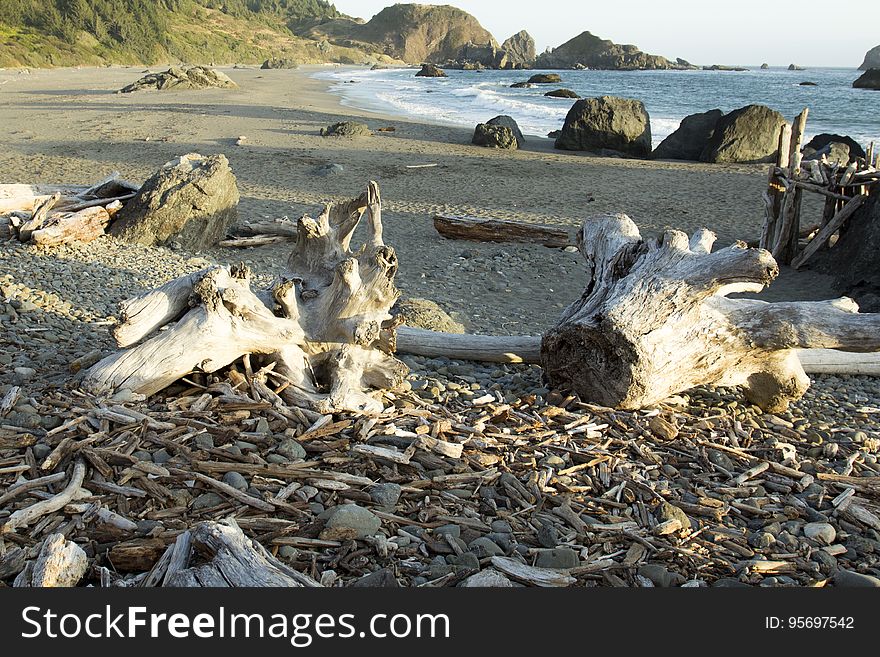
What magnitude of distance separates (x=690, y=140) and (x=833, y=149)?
408cm

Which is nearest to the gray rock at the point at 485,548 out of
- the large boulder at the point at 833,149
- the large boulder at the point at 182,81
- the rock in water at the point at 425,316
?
the rock in water at the point at 425,316

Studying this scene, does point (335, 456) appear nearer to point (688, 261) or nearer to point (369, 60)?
point (688, 261)

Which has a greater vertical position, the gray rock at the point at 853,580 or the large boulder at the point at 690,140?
the large boulder at the point at 690,140

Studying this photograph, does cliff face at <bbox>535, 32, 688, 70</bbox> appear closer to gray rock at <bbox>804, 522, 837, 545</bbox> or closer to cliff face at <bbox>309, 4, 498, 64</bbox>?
cliff face at <bbox>309, 4, 498, 64</bbox>

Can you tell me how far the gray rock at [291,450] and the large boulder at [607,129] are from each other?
61.3 feet

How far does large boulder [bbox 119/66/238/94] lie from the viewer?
33656 millimetres

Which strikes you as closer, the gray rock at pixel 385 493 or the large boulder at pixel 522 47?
the gray rock at pixel 385 493

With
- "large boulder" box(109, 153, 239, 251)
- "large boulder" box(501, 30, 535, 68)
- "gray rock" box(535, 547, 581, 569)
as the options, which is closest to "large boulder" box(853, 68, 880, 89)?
"large boulder" box(109, 153, 239, 251)

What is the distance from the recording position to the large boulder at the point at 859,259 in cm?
856

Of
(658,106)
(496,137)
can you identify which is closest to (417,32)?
(658,106)

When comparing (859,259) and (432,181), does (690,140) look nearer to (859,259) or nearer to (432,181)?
(432,181)

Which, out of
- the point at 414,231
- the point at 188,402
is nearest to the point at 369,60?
the point at 414,231

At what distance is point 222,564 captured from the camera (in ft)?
8.30

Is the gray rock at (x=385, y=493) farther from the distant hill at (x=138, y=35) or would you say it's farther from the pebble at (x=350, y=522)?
the distant hill at (x=138, y=35)
